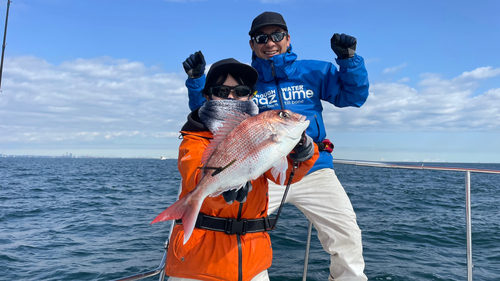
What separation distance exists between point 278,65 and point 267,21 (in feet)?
1.56

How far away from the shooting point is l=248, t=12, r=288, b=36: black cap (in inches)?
127

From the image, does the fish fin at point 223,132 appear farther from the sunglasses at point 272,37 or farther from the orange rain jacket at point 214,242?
the sunglasses at point 272,37

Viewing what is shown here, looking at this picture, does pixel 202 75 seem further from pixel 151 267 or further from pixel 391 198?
pixel 391 198

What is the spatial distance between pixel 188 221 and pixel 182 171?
426 millimetres

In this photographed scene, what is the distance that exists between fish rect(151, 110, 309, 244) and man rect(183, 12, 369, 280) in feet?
4.97

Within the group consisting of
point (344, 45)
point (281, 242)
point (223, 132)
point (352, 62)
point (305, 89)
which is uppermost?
point (344, 45)

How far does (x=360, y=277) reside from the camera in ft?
9.87

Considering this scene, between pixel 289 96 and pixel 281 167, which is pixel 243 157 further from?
pixel 289 96

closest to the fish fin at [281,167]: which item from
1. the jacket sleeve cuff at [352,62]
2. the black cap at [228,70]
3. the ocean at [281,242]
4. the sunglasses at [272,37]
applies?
the black cap at [228,70]

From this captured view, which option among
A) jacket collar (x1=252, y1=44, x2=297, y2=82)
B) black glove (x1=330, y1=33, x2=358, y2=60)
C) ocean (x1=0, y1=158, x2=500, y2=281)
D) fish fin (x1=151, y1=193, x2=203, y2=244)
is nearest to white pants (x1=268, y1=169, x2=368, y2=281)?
jacket collar (x1=252, y1=44, x2=297, y2=82)

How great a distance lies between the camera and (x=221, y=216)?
2.24 metres

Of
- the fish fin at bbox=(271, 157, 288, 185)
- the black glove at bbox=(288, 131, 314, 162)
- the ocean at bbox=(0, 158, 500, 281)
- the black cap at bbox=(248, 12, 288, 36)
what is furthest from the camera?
the ocean at bbox=(0, 158, 500, 281)

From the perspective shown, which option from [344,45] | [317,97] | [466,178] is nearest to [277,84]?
[317,97]

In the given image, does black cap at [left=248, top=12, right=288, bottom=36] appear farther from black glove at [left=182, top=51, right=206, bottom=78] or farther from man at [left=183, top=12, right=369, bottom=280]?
black glove at [left=182, top=51, right=206, bottom=78]
